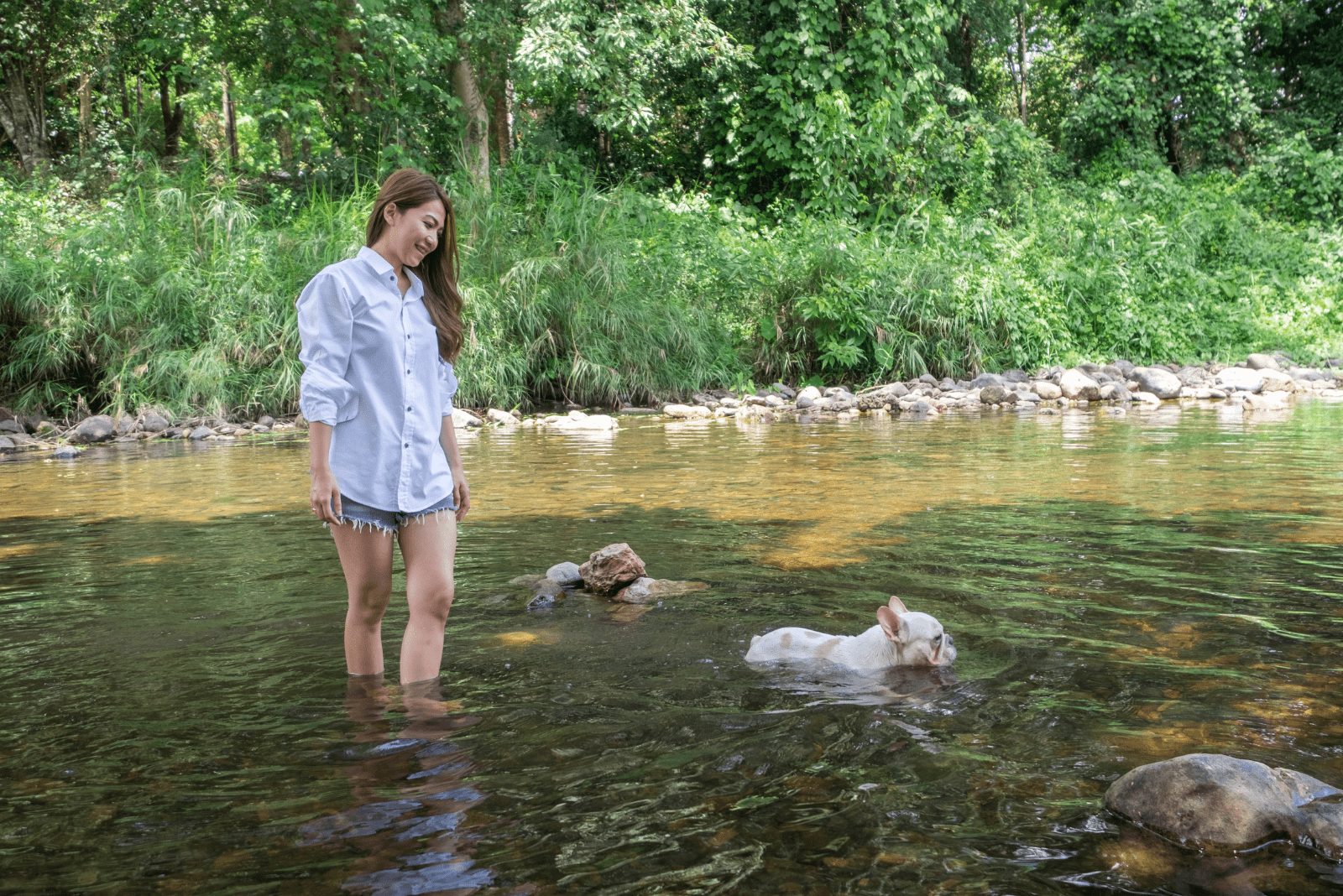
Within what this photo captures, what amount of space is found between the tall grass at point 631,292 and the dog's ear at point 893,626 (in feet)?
35.0

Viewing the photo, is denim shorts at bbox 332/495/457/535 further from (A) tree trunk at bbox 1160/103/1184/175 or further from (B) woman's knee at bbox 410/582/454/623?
(A) tree trunk at bbox 1160/103/1184/175

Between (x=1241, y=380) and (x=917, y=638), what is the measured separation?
13.6 meters

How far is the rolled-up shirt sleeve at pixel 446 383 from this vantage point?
3.74 meters

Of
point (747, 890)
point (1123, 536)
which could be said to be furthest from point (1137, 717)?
point (1123, 536)

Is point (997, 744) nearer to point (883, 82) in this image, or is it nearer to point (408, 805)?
point (408, 805)

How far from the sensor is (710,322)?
52.2 feet

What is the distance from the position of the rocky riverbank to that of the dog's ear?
8.81 metres

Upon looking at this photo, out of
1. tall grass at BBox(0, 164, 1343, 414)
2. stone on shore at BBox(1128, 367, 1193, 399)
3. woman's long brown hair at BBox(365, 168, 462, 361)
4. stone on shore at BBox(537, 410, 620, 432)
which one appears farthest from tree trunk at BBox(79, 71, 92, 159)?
woman's long brown hair at BBox(365, 168, 462, 361)

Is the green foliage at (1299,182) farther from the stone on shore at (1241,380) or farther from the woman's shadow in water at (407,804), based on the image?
the woman's shadow in water at (407,804)

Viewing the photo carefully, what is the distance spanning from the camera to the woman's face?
3533 millimetres

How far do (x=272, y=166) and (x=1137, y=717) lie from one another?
1838 centimetres

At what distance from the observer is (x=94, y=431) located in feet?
40.9

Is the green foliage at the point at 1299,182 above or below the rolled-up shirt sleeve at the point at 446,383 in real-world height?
above

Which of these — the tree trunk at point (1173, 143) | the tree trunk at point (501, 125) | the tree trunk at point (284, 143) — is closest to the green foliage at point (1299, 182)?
the tree trunk at point (1173, 143)
